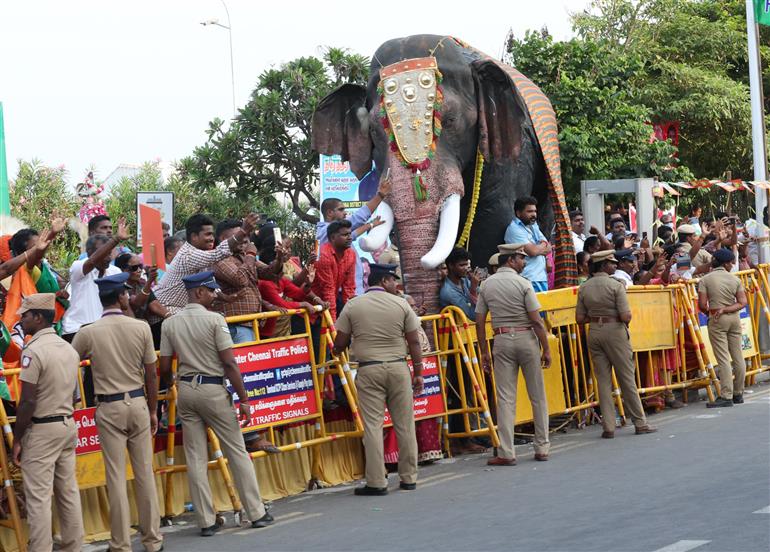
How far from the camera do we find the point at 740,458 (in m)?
10.4

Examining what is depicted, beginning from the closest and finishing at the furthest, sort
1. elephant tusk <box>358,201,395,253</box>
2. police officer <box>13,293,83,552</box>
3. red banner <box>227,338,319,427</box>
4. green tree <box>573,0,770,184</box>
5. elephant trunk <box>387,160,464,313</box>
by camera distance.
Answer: police officer <box>13,293,83,552</box> < red banner <box>227,338,319,427</box> < elephant tusk <box>358,201,395,253</box> < elephant trunk <box>387,160,464,313</box> < green tree <box>573,0,770,184</box>

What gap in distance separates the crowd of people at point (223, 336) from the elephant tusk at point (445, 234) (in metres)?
0.15

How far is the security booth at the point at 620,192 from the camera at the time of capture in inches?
714

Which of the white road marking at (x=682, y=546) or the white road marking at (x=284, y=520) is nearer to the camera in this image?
the white road marking at (x=682, y=546)

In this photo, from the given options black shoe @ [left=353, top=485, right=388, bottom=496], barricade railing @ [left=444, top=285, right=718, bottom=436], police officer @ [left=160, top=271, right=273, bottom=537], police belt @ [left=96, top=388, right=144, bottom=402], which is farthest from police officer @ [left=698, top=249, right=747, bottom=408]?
police belt @ [left=96, top=388, right=144, bottom=402]

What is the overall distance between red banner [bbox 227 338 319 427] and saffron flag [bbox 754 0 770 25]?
12.8 metres

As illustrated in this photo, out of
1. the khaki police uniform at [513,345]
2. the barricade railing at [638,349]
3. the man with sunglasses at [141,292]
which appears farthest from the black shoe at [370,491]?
the man with sunglasses at [141,292]

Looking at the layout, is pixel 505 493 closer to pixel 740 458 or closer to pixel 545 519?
pixel 545 519

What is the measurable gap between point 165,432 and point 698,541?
4.12m

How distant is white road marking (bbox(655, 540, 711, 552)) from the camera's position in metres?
7.22

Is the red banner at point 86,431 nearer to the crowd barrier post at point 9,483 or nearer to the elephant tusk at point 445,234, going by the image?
the crowd barrier post at point 9,483

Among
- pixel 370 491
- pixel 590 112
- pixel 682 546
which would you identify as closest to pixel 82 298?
pixel 370 491

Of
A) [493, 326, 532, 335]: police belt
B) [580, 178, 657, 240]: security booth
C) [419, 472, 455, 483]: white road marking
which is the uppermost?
[580, 178, 657, 240]: security booth

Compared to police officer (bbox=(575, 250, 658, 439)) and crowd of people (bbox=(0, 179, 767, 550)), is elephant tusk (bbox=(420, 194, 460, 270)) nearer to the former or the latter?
crowd of people (bbox=(0, 179, 767, 550))
